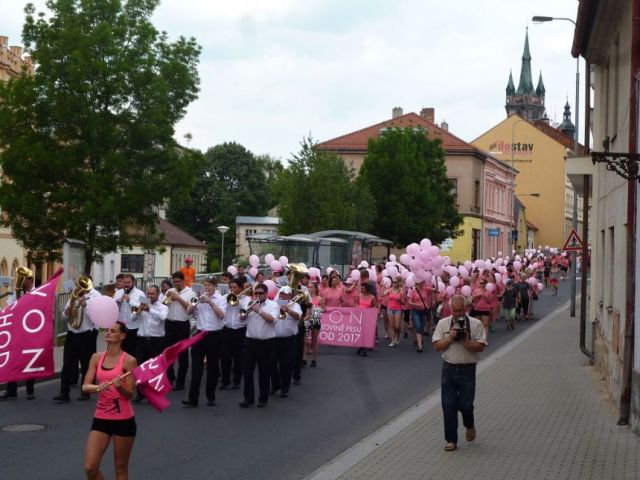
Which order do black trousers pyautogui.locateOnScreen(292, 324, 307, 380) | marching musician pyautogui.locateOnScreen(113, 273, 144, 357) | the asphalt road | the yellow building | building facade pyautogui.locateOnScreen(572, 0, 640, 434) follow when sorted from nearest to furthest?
1. the asphalt road
2. building facade pyautogui.locateOnScreen(572, 0, 640, 434)
3. marching musician pyautogui.locateOnScreen(113, 273, 144, 357)
4. black trousers pyautogui.locateOnScreen(292, 324, 307, 380)
5. the yellow building

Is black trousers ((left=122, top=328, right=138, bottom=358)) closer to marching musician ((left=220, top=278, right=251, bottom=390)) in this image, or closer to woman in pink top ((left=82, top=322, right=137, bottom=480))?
marching musician ((left=220, top=278, right=251, bottom=390))

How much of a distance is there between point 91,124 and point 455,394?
19.7 m

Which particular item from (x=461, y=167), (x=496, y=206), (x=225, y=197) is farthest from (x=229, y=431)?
(x=496, y=206)

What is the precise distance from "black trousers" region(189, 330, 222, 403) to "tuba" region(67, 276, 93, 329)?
5.05 ft

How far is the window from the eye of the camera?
5854cm

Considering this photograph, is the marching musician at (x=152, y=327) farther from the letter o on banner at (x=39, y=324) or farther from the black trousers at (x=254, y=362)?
the letter o on banner at (x=39, y=324)

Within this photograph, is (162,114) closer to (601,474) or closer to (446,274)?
(446,274)

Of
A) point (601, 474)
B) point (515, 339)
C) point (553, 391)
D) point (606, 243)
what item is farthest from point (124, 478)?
point (515, 339)

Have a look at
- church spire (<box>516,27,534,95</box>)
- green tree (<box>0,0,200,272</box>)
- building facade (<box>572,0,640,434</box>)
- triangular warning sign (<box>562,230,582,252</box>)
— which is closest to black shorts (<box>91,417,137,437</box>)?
building facade (<box>572,0,640,434</box>)

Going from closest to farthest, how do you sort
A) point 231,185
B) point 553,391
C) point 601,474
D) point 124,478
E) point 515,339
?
point 124,478 < point 601,474 < point 553,391 < point 515,339 < point 231,185

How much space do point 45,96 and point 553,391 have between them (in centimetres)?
1748

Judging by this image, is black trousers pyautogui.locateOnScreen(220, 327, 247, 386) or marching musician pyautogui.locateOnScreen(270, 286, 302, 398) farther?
black trousers pyautogui.locateOnScreen(220, 327, 247, 386)

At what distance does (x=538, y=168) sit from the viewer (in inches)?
4220

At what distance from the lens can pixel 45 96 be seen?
29.4 metres
